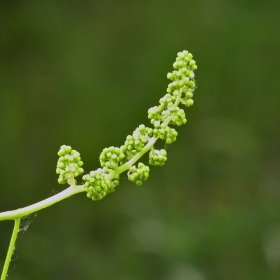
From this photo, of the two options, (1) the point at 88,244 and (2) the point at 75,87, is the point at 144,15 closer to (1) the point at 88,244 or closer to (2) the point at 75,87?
(2) the point at 75,87

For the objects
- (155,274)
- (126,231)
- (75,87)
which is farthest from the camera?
(75,87)

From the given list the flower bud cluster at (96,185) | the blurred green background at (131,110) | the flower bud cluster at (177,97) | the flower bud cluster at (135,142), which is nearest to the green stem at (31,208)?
the flower bud cluster at (96,185)

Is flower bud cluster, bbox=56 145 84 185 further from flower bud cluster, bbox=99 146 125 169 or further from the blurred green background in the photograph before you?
the blurred green background

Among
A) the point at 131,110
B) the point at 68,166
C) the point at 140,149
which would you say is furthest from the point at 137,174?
the point at 131,110

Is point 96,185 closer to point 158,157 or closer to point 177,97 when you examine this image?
point 158,157

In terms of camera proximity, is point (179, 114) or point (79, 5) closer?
point (179, 114)

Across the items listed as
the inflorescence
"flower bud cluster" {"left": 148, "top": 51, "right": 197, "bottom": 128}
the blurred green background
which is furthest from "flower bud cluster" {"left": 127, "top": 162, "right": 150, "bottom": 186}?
the blurred green background

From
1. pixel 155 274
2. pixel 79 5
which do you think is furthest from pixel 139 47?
pixel 155 274
